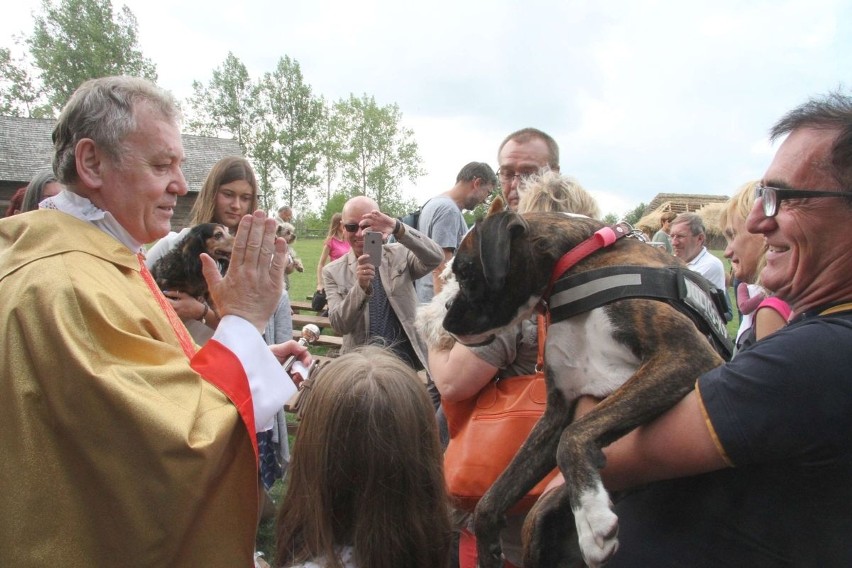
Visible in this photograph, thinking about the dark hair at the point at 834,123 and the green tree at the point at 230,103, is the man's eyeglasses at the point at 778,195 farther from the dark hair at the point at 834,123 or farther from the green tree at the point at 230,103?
the green tree at the point at 230,103

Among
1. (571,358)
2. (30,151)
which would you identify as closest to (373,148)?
(30,151)

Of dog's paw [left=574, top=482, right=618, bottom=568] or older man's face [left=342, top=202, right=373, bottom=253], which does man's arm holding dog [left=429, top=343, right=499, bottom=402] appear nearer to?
dog's paw [left=574, top=482, right=618, bottom=568]

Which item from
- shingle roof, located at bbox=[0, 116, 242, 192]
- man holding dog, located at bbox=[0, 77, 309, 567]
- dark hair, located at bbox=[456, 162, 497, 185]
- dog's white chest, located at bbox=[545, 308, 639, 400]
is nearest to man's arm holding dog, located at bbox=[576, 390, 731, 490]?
dog's white chest, located at bbox=[545, 308, 639, 400]

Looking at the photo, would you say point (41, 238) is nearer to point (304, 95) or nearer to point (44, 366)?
point (44, 366)

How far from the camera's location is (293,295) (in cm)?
1912

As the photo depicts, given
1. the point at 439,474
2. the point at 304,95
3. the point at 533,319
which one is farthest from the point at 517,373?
the point at 304,95

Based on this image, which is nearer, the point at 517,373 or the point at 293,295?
the point at 517,373

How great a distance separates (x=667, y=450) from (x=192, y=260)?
3231 mm

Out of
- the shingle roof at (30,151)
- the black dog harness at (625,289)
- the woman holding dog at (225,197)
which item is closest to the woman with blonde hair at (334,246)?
the woman holding dog at (225,197)

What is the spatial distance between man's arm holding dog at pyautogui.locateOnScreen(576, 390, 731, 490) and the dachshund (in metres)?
2.80

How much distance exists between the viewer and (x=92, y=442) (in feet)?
5.57

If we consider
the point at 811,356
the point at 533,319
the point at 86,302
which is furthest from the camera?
the point at 533,319

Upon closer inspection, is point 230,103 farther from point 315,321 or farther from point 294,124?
point 315,321

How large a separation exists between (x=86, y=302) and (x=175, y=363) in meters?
0.31
